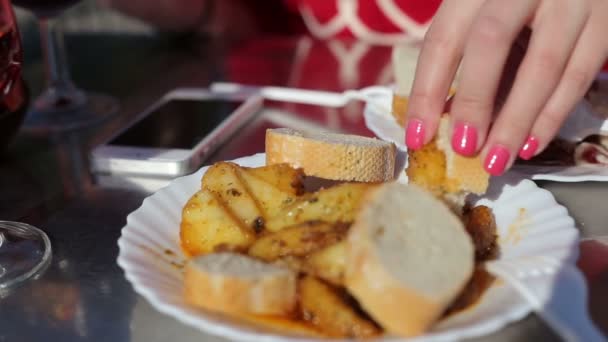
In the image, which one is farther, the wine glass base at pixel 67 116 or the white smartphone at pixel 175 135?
the wine glass base at pixel 67 116

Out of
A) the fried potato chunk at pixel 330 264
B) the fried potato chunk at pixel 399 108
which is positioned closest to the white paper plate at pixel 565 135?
the fried potato chunk at pixel 399 108

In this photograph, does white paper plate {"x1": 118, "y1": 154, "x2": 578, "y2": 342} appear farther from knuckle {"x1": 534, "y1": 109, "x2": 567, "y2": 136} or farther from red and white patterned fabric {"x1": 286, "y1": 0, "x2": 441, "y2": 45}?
red and white patterned fabric {"x1": 286, "y1": 0, "x2": 441, "y2": 45}

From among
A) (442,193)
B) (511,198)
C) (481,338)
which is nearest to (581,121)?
(511,198)

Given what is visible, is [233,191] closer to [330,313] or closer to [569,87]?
[330,313]

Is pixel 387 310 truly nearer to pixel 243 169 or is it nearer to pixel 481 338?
pixel 481 338

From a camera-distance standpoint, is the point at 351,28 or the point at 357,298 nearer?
the point at 357,298

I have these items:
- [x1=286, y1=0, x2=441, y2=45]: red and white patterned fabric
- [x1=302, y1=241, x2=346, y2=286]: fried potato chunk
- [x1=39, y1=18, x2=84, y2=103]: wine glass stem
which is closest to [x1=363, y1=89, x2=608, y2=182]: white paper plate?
[x1=302, y1=241, x2=346, y2=286]: fried potato chunk

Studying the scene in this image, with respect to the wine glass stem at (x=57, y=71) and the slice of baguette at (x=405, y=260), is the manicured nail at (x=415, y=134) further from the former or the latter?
the wine glass stem at (x=57, y=71)

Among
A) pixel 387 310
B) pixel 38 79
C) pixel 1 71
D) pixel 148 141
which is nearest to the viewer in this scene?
pixel 387 310
